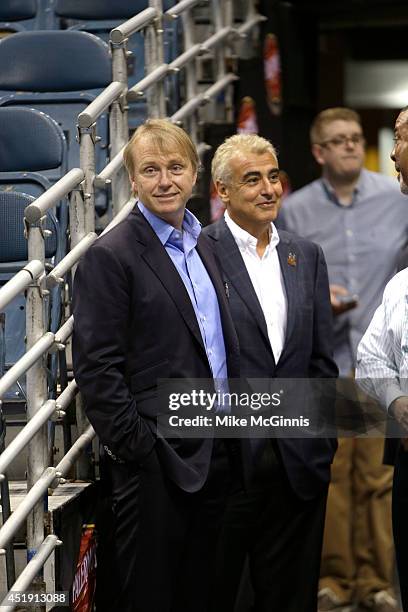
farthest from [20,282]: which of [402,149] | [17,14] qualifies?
[17,14]

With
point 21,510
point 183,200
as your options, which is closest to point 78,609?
point 21,510

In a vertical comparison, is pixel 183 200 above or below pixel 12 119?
below

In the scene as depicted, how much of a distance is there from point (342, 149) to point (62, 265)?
6.83ft

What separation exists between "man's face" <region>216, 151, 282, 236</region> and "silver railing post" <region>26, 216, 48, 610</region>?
2.41 feet

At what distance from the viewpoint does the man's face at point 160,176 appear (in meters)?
4.18

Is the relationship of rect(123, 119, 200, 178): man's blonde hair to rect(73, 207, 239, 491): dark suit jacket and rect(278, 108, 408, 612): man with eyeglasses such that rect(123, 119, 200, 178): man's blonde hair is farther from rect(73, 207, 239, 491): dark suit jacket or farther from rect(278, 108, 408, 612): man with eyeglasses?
rect(278, 108, 408, 612): man with eyeglasses

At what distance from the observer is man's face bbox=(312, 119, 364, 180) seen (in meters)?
5.98

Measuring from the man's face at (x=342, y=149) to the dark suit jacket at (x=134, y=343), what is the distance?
1991 mm

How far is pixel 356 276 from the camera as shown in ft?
19.2

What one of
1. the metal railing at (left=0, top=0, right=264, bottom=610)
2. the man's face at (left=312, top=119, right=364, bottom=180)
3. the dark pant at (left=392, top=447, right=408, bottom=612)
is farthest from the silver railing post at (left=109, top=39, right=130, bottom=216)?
the dark pant at (left=392, top=447, right=408, bottom=612)

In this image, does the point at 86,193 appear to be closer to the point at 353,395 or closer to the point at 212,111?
the point at 353,395

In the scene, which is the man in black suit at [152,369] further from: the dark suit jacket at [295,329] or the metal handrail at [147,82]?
the metal handrail at [147,82]

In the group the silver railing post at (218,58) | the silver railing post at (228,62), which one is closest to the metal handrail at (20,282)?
the silver railing post at (218,58)

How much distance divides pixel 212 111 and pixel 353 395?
249cm
